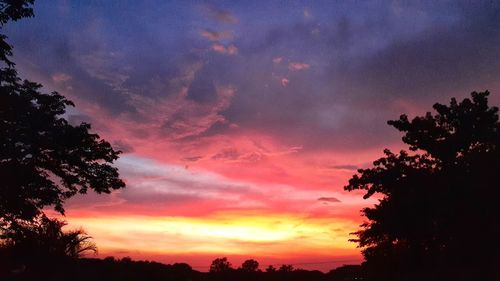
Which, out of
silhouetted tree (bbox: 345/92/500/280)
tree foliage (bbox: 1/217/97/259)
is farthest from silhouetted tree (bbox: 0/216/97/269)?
silhouetted tree (bbox: 345/92/500/280)

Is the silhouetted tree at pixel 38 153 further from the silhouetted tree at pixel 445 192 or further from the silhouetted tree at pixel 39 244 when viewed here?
the silhouetted tree at pixel 445 192

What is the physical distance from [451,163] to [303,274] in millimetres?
→ 32448

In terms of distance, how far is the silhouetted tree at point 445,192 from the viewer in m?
27.4

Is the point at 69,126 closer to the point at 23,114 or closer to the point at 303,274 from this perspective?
the point at 23,114

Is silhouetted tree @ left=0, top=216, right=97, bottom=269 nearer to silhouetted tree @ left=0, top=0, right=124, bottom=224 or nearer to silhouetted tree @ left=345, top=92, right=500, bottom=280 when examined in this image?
silhouetted tree @ left=0, top=0, right=124, bottom=224

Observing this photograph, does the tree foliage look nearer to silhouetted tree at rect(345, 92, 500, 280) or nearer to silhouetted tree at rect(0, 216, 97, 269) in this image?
silhouetted tree at rect(0, 216, 97, 269)

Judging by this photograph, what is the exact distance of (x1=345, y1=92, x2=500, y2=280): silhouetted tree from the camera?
27.4 m

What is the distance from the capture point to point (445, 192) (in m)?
27.8

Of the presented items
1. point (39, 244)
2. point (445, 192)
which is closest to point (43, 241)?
point (39, 244)

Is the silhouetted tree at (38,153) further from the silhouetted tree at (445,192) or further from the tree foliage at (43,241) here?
the silhouetted tree at (445,192)

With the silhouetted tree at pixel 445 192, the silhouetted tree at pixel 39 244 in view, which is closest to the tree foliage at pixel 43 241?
the silhouetted tree at pixel 39 244

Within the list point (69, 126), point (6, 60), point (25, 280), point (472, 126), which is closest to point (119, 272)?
point (25, 280)

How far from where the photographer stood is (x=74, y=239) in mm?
27938

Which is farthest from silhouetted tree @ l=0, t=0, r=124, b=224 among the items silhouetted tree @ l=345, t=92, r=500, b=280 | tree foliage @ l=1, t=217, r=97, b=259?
Answer: silhouetted tree @ l=345, t=92, r=500, b=280
